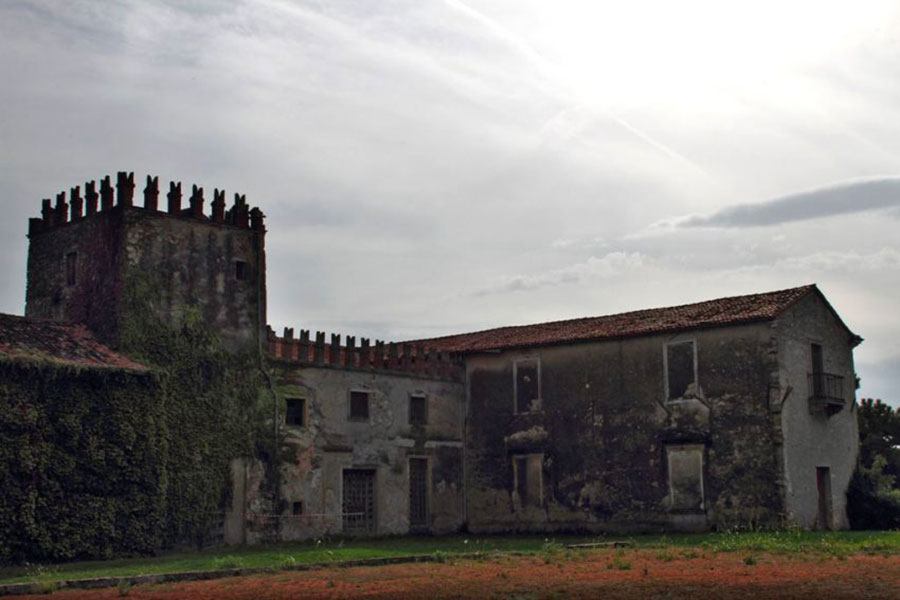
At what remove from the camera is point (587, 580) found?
53.1 feet

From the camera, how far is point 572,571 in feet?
58.5

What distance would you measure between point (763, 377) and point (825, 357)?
344 cm

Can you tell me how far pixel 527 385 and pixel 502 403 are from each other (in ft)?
3.67

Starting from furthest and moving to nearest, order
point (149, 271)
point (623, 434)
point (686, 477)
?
point (623, 434), point (686, 477), point (149, 271)

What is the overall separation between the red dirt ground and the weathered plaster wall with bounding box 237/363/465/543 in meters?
9.94

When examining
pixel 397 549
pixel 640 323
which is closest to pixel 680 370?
pixel 640 323

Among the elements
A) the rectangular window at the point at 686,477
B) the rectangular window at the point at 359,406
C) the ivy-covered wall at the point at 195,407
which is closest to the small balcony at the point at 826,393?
the rectangular window at the point at 686,477

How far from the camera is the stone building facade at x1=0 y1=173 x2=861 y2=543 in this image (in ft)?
92.3

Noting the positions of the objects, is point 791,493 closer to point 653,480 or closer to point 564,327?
point 653,480

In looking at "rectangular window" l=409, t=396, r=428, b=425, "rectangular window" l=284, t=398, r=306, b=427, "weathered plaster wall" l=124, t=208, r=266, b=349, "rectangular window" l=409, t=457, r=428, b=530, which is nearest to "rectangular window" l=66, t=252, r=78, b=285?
"weathered plaster wall" l=124, t=208, r=266, b=349

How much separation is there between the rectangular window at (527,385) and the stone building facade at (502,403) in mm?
53

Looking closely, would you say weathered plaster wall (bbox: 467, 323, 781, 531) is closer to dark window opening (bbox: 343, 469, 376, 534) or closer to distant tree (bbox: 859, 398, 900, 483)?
dark window opening (bbox: 343, 469, 376, 534)

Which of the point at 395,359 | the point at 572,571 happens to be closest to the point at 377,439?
the point at 395,359

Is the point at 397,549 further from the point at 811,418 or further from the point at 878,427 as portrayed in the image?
the point at 878,427
